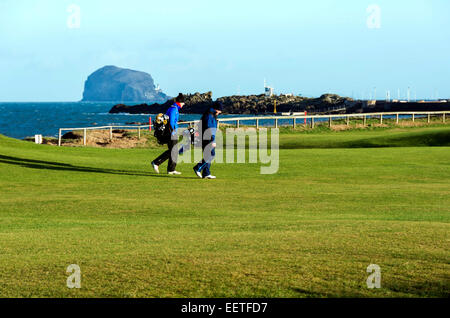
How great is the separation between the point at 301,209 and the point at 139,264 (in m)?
6.38

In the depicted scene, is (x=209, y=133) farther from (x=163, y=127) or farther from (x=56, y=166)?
(x=56, y=166)

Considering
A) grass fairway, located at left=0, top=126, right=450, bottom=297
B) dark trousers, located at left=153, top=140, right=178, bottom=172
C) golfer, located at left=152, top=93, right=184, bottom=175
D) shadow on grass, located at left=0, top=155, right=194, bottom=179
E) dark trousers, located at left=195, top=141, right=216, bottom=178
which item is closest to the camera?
grass fairway, located at left=0, top=126, right=450, bottom=297

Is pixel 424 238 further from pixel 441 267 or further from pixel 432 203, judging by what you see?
pixel 432 203

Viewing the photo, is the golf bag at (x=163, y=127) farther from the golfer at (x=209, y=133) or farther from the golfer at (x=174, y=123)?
the golfer at (x=209, y=133)

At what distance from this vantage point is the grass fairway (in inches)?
262

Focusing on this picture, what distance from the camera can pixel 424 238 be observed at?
893 centimetres

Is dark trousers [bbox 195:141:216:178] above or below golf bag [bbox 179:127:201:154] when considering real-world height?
below

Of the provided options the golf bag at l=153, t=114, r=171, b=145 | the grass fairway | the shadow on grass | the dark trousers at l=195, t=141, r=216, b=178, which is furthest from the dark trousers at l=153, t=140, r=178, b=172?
the dark trousers at l=195, t=141, r=216, b=178

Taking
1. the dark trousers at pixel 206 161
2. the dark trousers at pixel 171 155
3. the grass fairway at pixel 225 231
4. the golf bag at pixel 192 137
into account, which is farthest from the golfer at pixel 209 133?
the dark trousers at pixel 171 155

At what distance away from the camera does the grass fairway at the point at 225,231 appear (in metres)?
6.66

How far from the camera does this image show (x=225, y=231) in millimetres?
10266

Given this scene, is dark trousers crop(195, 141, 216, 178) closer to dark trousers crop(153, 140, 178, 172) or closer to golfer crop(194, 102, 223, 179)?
golfer crop(194, 102, 223, 179)

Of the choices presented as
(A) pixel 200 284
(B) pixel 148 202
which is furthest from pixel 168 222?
(A) pixel 200 284

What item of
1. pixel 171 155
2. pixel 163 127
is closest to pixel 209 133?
pixel 163 127
